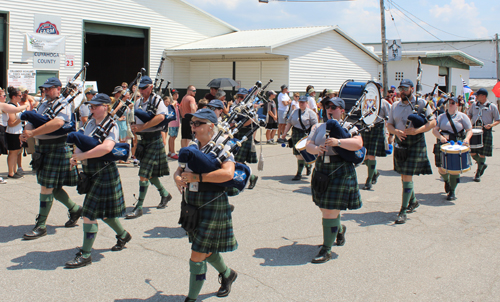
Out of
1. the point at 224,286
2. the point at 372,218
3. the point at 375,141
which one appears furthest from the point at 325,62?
the point at 224,286

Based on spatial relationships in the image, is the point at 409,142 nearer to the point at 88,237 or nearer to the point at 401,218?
the point at 401,218

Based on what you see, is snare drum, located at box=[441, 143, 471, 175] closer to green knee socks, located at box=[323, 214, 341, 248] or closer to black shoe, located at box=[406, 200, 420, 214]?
black shoe, located at box=[406, 200, 420, 214]

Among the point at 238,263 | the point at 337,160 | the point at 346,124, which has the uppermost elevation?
the point at 346,124

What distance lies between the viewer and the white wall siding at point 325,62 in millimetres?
19906

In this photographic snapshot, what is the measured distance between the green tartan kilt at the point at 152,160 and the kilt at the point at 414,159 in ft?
10.8

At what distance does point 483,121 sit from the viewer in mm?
9523

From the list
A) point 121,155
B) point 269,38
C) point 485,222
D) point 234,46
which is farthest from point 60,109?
point 269,38

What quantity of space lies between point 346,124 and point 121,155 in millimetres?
2361

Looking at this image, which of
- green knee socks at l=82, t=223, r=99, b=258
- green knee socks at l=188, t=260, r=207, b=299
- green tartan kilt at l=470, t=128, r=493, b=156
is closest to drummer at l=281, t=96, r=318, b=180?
green tartan kilt at l=470, t=128, r=493, b=156

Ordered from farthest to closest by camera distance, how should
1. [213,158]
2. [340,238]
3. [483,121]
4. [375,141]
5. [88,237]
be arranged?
[483,121] < [375,141] < [340,238] < [88,237] < [213,158]

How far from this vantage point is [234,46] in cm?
1883

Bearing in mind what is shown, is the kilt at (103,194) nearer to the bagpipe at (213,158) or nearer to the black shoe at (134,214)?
the bagpipe at (213,158)

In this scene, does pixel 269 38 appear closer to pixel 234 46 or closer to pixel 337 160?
pixel 234 46

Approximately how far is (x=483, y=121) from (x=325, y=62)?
1290cm
